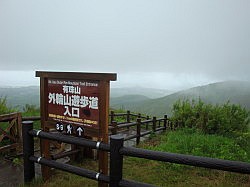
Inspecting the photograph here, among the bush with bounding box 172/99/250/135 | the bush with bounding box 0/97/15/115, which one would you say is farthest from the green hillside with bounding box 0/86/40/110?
the bush with bounding box 172/99/250/135

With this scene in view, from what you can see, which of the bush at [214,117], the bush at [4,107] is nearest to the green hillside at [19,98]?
the bush at [4,107]

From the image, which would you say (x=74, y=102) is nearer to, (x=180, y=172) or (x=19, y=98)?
(x=180, y=172)

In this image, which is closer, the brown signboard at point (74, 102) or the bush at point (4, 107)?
the brown signboard at point (74, 102)

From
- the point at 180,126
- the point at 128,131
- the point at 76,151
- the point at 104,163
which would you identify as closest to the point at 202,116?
the point at 180,126

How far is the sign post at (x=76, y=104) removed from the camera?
12.1 ft

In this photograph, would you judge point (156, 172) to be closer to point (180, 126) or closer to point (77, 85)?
point (77, 85)

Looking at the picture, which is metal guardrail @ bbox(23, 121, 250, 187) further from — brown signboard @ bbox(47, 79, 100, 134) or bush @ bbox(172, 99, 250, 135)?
bush @ bbox(172, 99, 250, 135)

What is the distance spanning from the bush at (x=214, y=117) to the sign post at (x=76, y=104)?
6730 mm

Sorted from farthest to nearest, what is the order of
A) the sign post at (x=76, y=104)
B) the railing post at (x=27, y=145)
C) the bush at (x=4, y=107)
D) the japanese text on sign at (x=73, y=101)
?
the bush at (x=4, y=107), the railing post at (x=27, y=145), the japanese text on sign at (x=73, y=101), the sign post at (x=76, y=104)

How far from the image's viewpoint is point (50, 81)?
14.0 feet

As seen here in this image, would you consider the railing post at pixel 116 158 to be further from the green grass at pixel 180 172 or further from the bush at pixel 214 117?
the bush at pixel 214 117

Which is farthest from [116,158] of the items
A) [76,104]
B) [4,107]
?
[4,107]

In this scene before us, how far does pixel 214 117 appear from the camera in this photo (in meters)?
9.52

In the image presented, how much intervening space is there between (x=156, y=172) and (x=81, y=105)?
2357 mm
